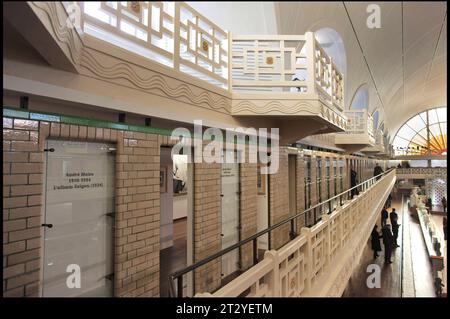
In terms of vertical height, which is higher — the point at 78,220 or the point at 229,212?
the point at 78,220

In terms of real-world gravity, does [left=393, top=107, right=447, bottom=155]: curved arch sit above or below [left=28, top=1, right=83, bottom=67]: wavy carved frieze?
above

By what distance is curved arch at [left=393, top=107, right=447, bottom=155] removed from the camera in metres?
25.6

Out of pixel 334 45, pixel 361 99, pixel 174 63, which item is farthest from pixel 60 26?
pixel 361 99

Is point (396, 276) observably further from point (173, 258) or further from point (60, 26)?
point (60, 26)

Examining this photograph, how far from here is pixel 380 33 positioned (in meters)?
5.67

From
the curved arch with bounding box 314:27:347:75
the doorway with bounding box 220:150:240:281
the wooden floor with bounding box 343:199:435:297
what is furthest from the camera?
the wooden floor with bounding box 343:199:435:297

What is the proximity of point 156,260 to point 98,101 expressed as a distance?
209 centimetres

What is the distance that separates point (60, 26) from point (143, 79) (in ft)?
4.61

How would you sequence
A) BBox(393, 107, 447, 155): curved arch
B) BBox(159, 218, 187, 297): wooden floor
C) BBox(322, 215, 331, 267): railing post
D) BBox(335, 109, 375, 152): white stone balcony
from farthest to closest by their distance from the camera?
BBox(393, 107, 447, 155): curved arch, BBox(335, 109, 375, 152): white stone balcony, BBox(159, 218, 187, 297): wooden floor, BBox(322, 215, 331, 267): railing post

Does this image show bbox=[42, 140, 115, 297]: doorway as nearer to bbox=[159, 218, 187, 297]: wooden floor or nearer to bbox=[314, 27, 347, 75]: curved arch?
bbox=[159, 218, 187, 297]: wooden floor

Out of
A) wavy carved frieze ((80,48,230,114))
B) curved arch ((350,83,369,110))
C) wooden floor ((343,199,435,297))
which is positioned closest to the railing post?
wavy carved frieze ((80,48,230,114))

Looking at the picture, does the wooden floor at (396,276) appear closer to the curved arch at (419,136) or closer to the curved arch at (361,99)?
the curved arch at (361,99)

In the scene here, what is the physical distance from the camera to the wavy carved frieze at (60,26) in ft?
4.66

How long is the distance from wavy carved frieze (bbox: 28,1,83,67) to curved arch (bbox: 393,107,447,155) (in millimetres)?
28033
